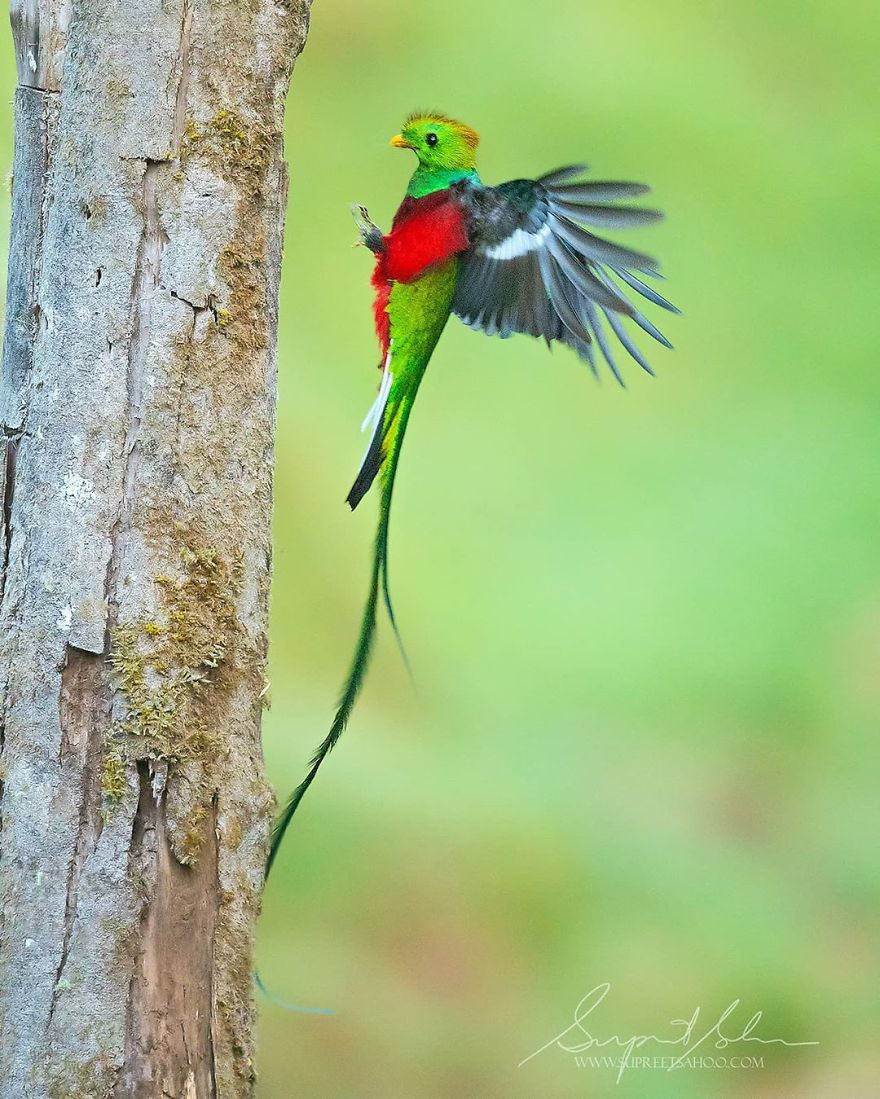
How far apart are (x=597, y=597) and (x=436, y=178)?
1271mm

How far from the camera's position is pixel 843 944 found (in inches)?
96.6

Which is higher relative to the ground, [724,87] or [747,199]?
[724,87]

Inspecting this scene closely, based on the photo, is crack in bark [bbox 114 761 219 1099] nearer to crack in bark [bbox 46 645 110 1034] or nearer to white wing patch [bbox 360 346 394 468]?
crack in bark [bbox 46 645 110 1034]

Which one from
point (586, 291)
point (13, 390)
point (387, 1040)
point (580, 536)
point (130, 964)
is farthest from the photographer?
point (580, 536)

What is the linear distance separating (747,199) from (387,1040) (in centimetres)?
215

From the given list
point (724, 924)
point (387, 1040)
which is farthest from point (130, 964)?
point (724, 924)

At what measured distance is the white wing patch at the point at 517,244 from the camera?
1.54 meters

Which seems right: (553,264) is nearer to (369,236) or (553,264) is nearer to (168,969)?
(369,236)

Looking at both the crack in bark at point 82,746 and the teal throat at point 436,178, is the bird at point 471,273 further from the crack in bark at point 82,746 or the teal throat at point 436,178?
the crack in bark at point 82,746

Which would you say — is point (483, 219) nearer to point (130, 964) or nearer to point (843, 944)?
point (130, 964)
